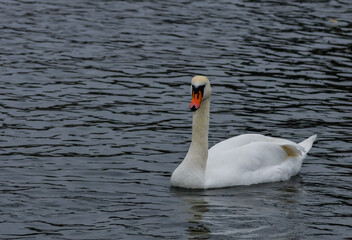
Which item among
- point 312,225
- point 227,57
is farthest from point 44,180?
point 227,57

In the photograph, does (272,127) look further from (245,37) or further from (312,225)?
(245,37)

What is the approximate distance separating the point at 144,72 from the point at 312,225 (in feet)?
31.2

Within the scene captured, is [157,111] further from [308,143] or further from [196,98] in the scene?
[196,98]

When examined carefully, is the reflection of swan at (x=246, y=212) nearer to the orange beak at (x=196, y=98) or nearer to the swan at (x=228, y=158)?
the swan at (x=228, y=158)

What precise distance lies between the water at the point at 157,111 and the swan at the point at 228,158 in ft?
0.67

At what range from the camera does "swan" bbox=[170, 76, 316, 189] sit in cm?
1280

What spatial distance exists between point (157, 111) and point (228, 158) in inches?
150

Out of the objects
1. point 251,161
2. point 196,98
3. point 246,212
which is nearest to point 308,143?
point 251,161

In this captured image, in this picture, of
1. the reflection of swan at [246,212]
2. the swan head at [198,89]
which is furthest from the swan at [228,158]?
the reflection of swan at [246,212]

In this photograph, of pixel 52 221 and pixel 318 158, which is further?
pixel 318 158

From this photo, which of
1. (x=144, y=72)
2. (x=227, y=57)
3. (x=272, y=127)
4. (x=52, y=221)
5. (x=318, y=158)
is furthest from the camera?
(x=227, y=57)

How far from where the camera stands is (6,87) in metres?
18.3

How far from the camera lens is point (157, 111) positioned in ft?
55.5

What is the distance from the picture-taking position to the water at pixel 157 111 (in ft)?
37.3
